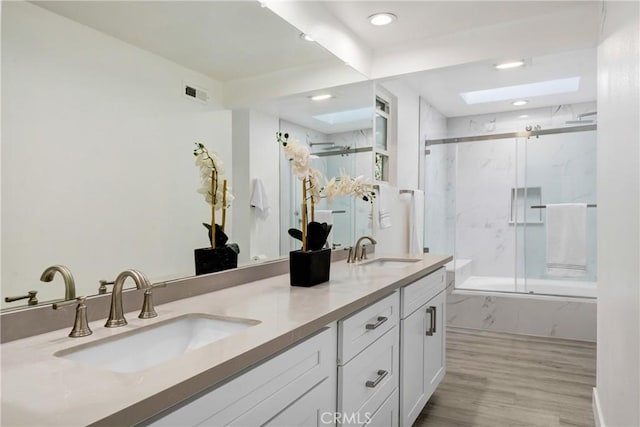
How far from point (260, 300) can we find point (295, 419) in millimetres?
450

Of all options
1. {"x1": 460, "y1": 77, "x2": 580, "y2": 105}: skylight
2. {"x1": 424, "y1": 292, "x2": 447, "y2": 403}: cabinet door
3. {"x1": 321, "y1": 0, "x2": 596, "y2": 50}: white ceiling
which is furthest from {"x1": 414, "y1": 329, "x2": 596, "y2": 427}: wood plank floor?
{"x1": 460, "y1": 77, "x2": 580, "y2": 105}: skylight

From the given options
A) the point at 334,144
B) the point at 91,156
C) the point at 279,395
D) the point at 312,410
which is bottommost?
the point at 312,410

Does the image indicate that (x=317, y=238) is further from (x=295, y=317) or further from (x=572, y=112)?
(x=572, y=112)

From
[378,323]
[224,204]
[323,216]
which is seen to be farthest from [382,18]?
[378,323]

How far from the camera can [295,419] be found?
3.43 feet

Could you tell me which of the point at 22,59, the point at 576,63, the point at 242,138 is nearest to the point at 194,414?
the point at 22,59

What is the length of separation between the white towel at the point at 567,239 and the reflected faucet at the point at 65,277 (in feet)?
13.0

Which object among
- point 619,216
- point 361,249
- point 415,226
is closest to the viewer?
point 619,216

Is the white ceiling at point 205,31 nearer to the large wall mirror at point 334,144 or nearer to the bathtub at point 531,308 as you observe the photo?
the large wall mirror at point 334,144

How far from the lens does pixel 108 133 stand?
1.23 meters

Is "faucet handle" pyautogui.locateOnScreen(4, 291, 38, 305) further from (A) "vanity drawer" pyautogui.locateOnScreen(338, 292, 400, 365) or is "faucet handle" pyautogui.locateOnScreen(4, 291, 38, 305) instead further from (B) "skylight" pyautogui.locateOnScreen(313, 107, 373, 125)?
(B) "skylight" pyautogui.locateOnScreen(313, 107, 373, 125)

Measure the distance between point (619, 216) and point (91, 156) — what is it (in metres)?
1.75

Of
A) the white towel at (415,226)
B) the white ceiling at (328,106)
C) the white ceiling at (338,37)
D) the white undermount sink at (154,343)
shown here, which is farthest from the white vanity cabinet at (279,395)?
the white towel at (415,226)

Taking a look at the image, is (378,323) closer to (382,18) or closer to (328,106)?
(328,106)
